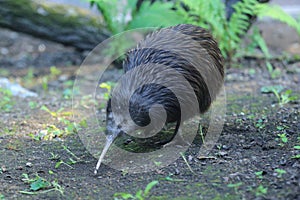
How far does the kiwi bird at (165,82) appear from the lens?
14.5 ft

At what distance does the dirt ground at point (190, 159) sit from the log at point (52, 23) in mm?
1839

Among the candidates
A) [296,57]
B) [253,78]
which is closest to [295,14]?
[296,57]

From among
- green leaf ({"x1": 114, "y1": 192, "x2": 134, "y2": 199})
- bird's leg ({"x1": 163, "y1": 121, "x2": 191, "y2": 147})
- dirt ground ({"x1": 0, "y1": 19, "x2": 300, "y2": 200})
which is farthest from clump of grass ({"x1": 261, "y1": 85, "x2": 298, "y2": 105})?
green leaf ({"x1": 114, "y1": 192, "x2": 134, "y2": 199})

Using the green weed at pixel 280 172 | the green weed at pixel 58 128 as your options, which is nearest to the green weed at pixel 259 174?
the green weed at pixel 280 172

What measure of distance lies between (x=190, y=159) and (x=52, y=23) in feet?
17.1

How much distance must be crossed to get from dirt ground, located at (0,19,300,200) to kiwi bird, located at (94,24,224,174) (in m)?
0.41

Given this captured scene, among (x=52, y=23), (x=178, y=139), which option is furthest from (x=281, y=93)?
(x=52, y=23)

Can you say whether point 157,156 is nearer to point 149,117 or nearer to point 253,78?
point 149,117

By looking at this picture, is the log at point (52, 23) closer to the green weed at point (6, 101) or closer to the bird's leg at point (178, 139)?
the green weed at point (6, 101)

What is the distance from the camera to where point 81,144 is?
4.98 m

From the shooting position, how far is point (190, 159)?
434 cm

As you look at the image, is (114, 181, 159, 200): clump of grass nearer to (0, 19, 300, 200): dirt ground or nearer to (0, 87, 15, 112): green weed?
(0, 19, 300, 200): dirt ground

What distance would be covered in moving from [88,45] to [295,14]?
4974 mm

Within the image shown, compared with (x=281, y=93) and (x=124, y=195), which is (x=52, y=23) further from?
(x=124, y=195)
